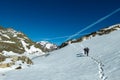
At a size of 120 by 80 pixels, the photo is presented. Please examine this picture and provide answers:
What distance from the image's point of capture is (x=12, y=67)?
47.5 meters

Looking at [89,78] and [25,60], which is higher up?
[25,60]

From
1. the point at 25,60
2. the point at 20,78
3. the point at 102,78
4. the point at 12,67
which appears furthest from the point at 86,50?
the point at 102,78

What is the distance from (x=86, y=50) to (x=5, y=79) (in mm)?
30181

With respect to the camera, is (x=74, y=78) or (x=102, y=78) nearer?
(x=102, y=78)

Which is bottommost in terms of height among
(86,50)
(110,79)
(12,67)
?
(110,79)

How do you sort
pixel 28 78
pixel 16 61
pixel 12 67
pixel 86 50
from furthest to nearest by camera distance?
1. pixel 86 50
2. pixel 16 61
3. pixel 12 67
4. pixel 28 78

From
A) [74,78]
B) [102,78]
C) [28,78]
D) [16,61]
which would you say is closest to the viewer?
[102,78]

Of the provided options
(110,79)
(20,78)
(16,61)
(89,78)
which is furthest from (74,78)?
(16,61)

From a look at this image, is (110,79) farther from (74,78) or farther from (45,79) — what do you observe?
(45,79)

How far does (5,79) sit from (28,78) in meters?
3.10

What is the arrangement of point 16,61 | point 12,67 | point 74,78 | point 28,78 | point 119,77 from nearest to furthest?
1. point 119,77
2. point 74,78
3. point 28,78
4. point 12,67
5. point 16,61

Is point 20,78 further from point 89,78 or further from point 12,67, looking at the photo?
point 12,67

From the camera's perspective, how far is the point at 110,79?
79.4 ft

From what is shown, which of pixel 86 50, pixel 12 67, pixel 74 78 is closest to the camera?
pixel 74 78
